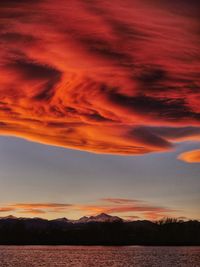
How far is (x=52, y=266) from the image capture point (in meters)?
127

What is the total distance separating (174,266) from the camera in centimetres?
12588

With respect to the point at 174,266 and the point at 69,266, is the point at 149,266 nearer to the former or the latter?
the point at 174,266

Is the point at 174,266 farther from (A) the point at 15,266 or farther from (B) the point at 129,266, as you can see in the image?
(A) the point at 15,266

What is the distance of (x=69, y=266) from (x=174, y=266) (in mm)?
22582

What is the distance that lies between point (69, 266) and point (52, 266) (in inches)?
145

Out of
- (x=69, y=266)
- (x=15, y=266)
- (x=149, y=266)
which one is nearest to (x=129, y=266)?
(x=149, y=266)

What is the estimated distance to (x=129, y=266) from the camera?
4887 inches

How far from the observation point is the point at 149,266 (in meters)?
124

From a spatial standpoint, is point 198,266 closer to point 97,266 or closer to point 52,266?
point 97,266

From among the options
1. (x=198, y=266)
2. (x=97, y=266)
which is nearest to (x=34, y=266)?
(x=97, y=266)

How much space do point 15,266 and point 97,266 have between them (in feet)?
59.4

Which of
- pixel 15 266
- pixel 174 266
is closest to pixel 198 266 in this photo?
pixel 174 266

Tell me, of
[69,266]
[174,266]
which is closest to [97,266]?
[69,266]

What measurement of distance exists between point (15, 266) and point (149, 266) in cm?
2811
